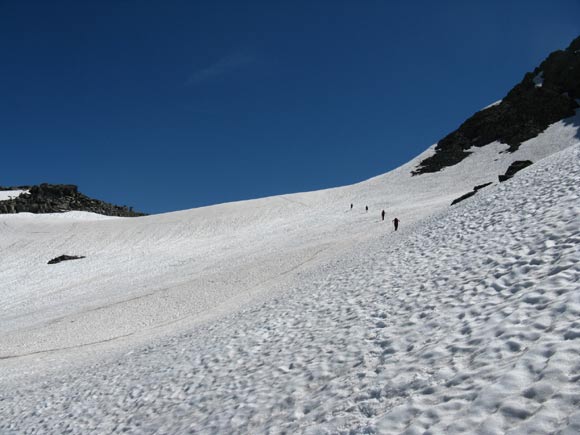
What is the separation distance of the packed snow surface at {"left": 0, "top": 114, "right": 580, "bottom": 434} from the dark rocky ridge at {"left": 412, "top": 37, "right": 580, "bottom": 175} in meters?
50.6

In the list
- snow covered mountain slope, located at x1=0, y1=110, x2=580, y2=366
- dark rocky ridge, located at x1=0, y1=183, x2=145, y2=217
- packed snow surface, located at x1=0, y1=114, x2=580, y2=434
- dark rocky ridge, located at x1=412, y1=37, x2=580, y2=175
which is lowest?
packed snow surface, located at x1=0, y1=114, x2=580, y2=434

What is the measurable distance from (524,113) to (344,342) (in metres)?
78.2

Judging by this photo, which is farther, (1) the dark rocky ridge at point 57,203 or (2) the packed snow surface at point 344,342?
(1) the dark rocky ridge at point 57,203

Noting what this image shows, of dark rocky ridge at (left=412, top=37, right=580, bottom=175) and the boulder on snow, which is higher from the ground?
dark rocky ridge at (left=412, top=37, right=580, bottom=175)

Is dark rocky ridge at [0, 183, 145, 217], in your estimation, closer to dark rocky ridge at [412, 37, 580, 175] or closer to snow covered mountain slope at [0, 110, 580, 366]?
snow covered mountain slope at [0, 110, 580, 366]

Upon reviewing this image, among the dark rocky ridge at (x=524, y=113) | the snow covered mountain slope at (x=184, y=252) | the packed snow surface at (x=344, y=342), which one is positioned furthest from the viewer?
the dark rocky ridge at (x=524, y=113)

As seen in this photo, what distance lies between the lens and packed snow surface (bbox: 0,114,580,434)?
18.0ft

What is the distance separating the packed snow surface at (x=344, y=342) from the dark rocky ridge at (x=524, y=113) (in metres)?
50.6

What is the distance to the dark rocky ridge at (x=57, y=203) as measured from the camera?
277 ft

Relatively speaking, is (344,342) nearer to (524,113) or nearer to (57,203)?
(524,113)

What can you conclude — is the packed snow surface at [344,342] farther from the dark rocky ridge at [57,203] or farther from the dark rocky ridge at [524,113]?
the dark rocky ridge at [57,203]

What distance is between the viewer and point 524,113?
→ 72938 millimetres

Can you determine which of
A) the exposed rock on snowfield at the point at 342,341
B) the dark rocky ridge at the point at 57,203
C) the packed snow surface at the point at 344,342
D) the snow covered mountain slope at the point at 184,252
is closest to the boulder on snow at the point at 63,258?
the snow covered mountain slope at the point at 184,252

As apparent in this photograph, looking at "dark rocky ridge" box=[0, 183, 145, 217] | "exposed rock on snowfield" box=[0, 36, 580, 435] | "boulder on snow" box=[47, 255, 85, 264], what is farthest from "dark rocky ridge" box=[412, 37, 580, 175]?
"dark rocky ridge" box=[0, 183, 145, 217]
